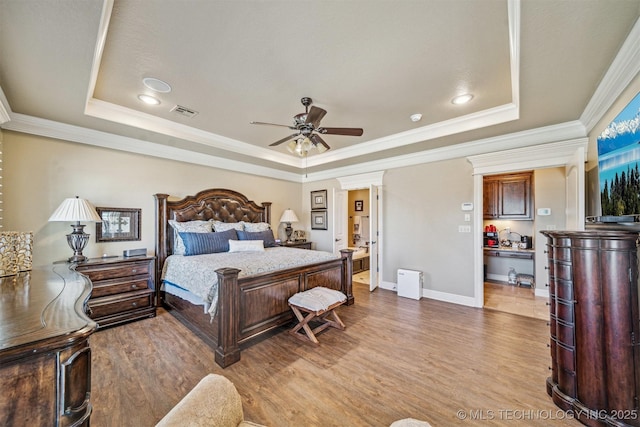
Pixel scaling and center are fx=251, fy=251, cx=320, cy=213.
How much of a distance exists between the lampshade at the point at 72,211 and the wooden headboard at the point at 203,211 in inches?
36.8

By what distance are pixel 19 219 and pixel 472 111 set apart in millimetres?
5600

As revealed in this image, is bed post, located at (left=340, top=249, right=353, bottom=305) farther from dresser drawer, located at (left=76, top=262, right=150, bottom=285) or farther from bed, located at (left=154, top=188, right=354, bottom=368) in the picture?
dresser drawer, located at (left=76, top=262, right=150, bottom=285)

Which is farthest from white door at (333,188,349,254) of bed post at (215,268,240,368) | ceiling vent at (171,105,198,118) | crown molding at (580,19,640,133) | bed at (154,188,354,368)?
crown molding at (580,19,640,133)

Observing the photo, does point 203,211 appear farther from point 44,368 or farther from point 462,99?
point 462,99

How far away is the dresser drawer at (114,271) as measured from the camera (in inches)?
117

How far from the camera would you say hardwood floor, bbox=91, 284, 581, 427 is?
1771 millimetres

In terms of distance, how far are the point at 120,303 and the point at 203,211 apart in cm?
179

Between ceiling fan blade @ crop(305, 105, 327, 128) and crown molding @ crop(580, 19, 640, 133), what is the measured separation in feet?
7.04

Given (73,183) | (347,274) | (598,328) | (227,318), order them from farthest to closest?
(347,274) < (73,183) < (227,318) < (598,328)

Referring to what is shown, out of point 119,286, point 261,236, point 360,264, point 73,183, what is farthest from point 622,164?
point 73,183

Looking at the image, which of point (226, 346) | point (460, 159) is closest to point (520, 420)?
point (226, 346)

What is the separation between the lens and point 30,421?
73cm

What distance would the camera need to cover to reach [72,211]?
2.91 metres

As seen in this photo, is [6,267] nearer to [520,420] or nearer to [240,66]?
[240,66]
